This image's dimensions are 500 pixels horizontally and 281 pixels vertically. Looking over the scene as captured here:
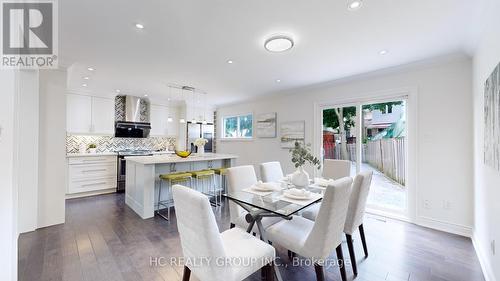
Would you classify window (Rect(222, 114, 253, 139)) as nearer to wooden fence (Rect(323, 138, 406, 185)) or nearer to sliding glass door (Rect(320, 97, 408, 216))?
sliding glass door (Rect(320, 97, 408, 216))

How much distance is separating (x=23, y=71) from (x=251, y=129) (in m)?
4.36

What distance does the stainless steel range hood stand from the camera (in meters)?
5.21

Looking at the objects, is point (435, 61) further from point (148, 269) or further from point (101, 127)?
point (101, 127)

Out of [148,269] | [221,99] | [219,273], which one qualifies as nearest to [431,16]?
[219,273]

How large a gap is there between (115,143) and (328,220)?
574 cm

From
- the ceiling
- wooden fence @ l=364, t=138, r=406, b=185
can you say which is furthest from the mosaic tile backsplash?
wooden fence @ l=364, t=138, r=406, b=185

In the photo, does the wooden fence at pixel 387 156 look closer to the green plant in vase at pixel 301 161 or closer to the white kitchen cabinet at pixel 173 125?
the green plant in vase at pixel 301 161

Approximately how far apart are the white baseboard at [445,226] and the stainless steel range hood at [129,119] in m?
6.21

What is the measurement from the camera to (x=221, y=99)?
5.71 metres

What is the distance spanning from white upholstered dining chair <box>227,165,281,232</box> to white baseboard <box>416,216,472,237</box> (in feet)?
8.00

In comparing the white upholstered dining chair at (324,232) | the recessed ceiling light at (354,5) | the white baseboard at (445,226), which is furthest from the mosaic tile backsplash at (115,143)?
the white baseboard at (445,226)

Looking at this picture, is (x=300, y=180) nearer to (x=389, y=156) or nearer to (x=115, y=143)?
(x=389, y=156)

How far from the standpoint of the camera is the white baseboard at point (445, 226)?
8.76 ft

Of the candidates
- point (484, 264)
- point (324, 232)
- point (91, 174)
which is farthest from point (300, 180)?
point (91, 174)
